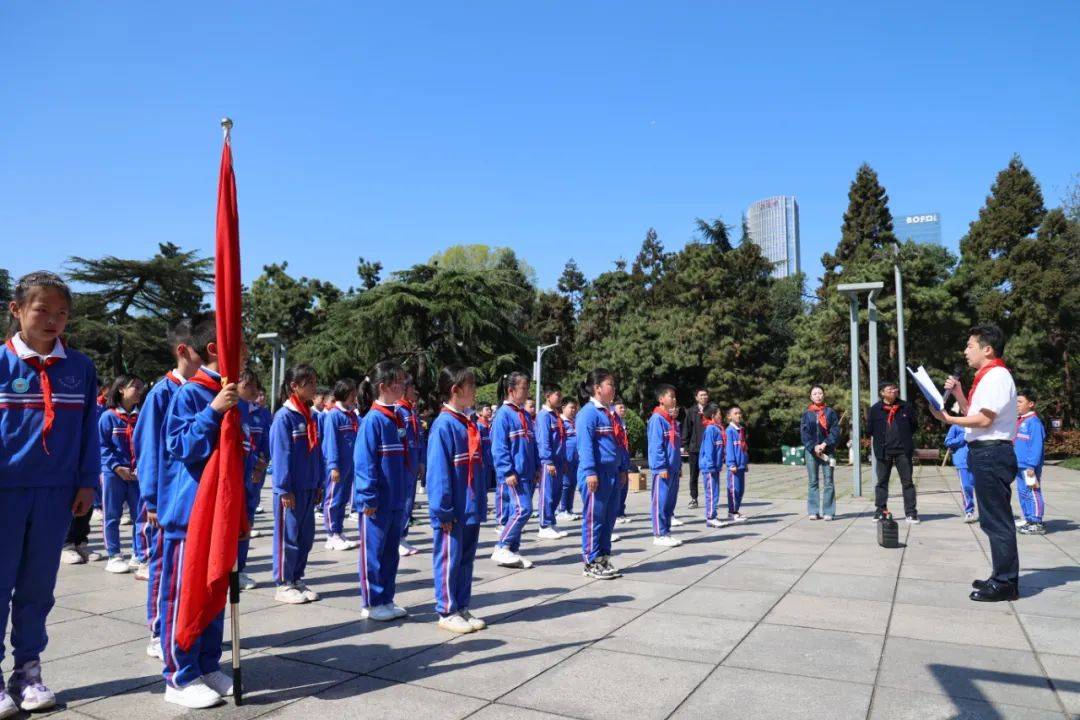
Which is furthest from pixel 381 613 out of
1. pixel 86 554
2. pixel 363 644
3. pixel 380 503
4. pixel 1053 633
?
pixel 1053 633

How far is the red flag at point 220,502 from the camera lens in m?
3.66

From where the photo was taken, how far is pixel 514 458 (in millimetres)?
8852

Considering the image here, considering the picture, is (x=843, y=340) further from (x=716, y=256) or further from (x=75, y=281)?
(x=75, y=281)

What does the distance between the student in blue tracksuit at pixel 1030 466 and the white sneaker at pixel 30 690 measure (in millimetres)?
10574

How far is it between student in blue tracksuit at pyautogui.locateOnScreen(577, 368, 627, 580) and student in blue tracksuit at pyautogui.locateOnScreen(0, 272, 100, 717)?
426cm

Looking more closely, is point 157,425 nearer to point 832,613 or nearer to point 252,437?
point 252,437

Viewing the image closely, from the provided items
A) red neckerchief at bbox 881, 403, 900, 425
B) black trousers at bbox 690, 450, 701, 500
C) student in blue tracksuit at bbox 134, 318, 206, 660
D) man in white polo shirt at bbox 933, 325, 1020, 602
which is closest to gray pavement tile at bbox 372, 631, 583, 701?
student in blue tracksuit at bbox 134, 318, 206, 660

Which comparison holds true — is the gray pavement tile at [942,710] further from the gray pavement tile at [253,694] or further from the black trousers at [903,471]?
Result: the black trousers at [903,471]

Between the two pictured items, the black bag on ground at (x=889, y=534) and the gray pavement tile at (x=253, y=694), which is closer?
the gray pavement tile at (x=253, y=694)

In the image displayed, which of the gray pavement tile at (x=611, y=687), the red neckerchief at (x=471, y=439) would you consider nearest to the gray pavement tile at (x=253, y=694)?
the gray pavement tile at (x=611, y=687)

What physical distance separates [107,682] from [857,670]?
167 inches

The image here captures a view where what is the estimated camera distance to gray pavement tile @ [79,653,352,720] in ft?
12.1

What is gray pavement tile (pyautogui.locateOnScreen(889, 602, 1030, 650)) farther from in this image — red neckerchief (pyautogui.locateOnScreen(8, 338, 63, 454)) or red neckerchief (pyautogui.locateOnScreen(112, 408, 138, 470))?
red neckerchief (pyautogui.locateOnScreen(112, 408, 138, 470))

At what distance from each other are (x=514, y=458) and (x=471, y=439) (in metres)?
3.52
